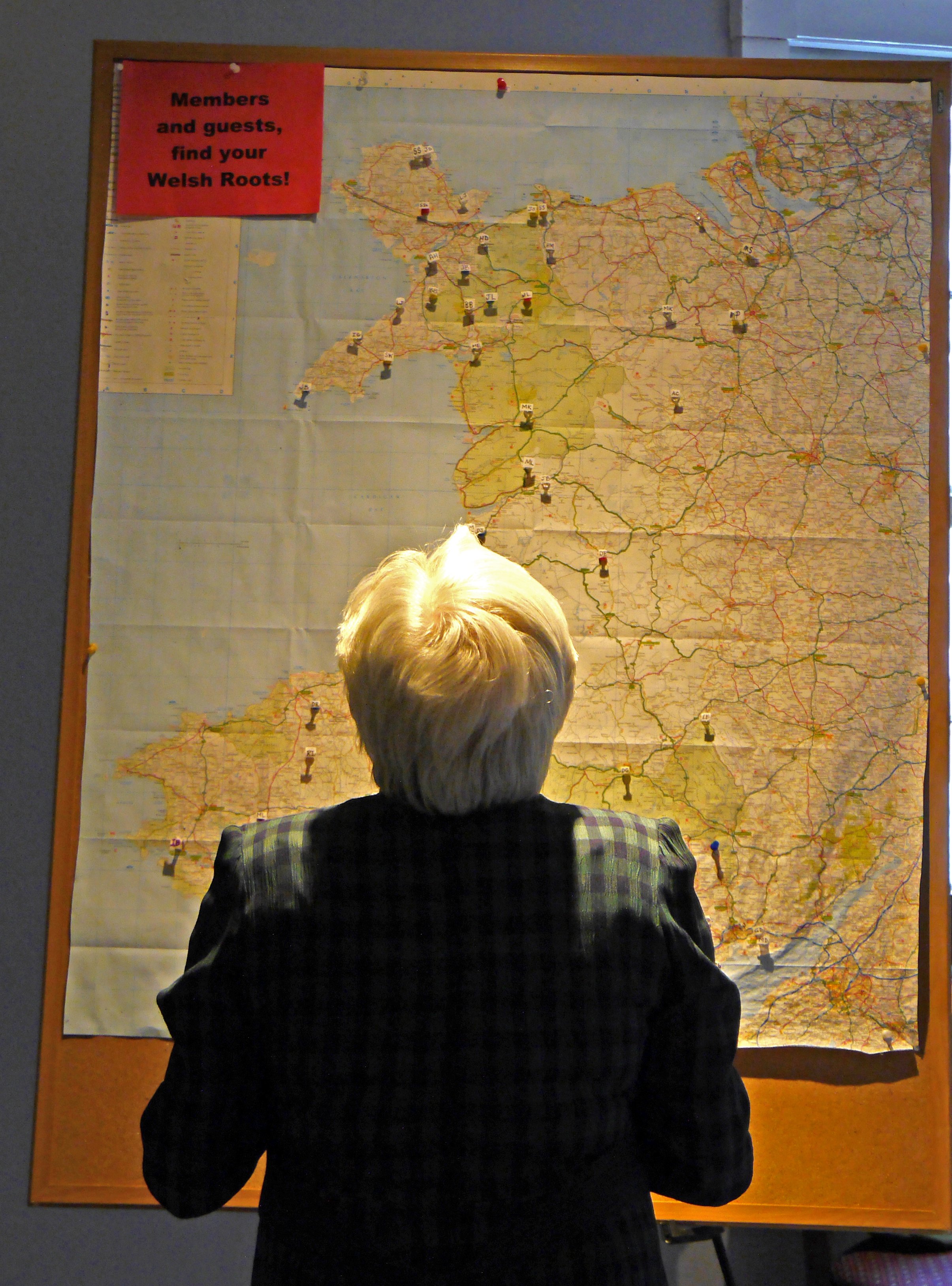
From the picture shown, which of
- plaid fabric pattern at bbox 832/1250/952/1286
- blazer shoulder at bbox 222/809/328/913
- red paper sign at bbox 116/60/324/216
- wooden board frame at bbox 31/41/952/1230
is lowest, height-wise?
plaid fabric pattern at bbox 832/1250/952/1286

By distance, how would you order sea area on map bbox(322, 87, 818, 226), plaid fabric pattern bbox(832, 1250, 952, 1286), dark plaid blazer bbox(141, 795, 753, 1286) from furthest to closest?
sea area on map bbox(322, 87, 818, 226) → plaid fabric pattern bbox(832, 1250, 952, 1286) → dark plaid blazer bbox(141, 795, 753, 1286)

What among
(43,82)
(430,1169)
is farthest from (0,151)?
(430,1169)

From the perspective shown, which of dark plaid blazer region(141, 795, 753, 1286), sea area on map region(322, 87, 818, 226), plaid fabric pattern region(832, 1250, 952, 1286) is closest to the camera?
dark plaid blazer region(141, 795, 753, 1286)

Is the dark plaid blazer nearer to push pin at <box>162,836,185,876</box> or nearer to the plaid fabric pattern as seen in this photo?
push pin at <box>162,836,185,876</box>

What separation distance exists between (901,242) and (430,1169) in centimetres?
151

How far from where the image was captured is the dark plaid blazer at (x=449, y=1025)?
2.59 ft

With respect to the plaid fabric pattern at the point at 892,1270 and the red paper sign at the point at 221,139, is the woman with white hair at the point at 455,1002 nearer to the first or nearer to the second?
the plaid fabric pattern at the point at 892,1270

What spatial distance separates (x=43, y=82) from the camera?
159cm

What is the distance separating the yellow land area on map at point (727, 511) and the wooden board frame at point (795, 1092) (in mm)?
37

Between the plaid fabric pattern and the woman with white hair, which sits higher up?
the woman with white hair

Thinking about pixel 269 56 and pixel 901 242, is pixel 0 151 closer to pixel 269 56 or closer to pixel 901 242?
pixel 269 56

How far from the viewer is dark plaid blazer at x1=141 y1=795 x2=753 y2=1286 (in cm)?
79

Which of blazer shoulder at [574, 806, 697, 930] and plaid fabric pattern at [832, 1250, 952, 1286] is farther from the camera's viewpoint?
plaid fabric pattern at [832, 1250, 952, 1286]

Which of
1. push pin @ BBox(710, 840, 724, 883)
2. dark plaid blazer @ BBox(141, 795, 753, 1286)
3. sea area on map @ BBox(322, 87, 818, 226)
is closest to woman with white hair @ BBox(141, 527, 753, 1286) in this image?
dark plaid blazer @ BBox(141, 795, 753, 1286)
